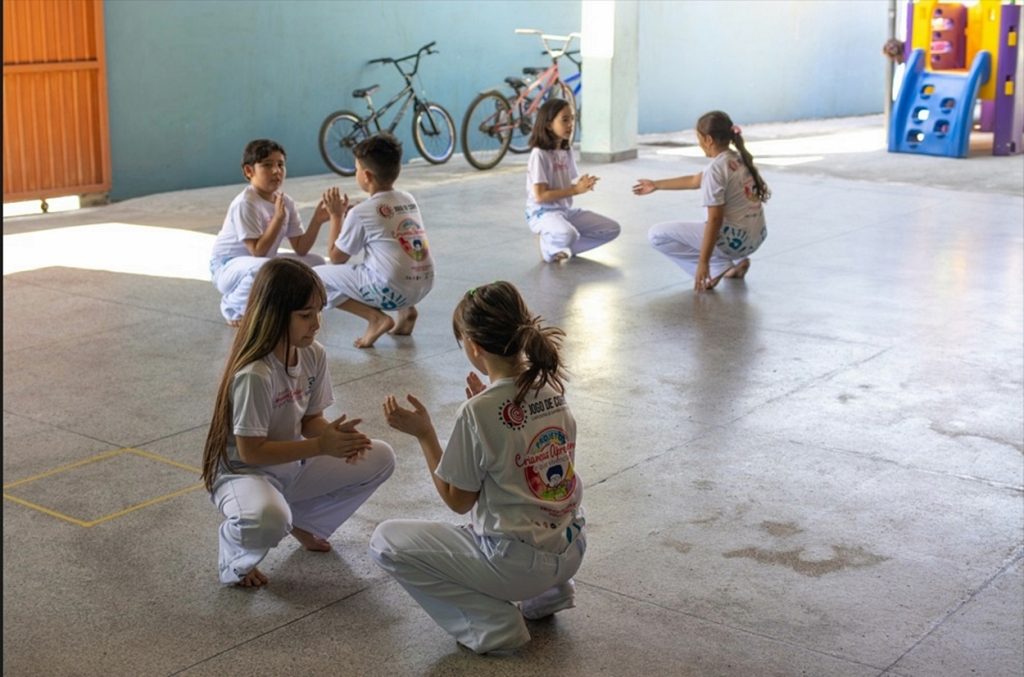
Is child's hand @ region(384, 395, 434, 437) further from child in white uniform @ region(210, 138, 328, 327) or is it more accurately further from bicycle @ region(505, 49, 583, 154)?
bicycle @ region(505, 49, 583, 154)

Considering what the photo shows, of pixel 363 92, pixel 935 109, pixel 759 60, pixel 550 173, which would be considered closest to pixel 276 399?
pixel 550 173

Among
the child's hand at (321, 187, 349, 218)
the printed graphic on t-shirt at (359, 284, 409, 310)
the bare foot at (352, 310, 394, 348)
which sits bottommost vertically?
the bare foot at (352, 310, 394, 348)

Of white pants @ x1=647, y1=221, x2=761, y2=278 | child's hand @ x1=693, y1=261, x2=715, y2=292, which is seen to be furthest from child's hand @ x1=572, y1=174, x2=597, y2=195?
child's hand @ x1=693, y1=261, x2=715, y2=292

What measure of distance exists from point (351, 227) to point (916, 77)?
32.7 ft

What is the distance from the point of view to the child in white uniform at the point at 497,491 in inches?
124

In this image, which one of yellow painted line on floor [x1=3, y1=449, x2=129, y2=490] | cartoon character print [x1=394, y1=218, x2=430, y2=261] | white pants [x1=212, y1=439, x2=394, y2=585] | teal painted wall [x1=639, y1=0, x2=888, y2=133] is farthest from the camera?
teal painted wall [x1=639, y1=0, x2=888, y2=133]

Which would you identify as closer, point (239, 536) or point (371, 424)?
point (239, 536)

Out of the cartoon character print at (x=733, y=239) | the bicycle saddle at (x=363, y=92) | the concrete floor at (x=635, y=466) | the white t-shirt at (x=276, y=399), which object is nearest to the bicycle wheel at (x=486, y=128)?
the bicycle saddle at (x=363, y=92)

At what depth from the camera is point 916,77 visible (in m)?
14.5

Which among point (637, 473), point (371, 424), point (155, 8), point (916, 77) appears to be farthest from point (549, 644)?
point (916, 77)

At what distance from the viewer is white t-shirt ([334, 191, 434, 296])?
6.44 m

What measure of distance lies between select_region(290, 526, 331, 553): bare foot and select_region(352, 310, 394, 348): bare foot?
2612 millimetres

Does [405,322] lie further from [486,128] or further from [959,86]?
[959,86]

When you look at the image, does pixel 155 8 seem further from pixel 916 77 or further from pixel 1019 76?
pixel 1019 76
